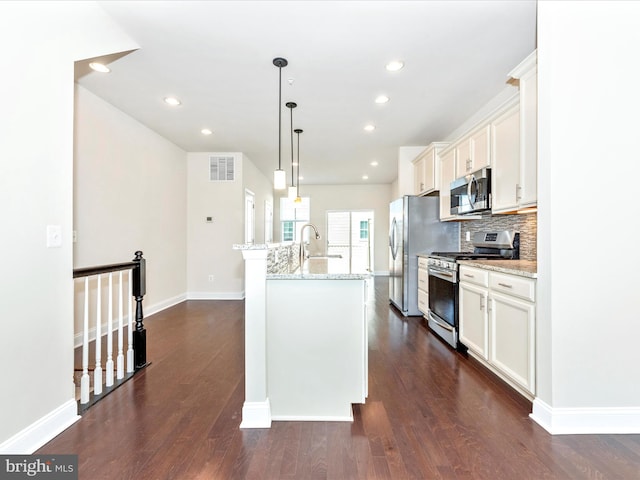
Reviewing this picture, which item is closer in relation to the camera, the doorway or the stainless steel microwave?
the stainless steel microwave

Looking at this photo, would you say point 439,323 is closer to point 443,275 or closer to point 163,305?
point 443,275

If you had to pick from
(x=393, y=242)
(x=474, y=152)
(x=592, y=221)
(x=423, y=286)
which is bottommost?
(x=423, y=286)

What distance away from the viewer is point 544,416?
1.85 metres

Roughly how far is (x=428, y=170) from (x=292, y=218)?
5.36 meters

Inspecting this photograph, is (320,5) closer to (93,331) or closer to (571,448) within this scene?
(571,448)

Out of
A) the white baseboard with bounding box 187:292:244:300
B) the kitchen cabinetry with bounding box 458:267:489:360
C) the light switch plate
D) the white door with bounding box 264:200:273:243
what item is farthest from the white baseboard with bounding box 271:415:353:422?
the white door with bounding box 264:200:273:243

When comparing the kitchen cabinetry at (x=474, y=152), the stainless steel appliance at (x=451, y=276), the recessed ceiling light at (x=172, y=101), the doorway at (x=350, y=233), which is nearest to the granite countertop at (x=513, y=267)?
the stainless steel appliance at (x=451, y=276)

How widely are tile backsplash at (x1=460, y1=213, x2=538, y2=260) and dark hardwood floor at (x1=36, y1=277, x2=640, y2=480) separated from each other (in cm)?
122

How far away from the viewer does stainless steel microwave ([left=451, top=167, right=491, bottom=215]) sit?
9.86ft

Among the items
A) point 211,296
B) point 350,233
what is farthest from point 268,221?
point 211,296

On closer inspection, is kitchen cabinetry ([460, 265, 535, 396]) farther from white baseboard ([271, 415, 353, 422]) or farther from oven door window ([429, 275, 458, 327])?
white baseboard ([271, 415, 353, 422])

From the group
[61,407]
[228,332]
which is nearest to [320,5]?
[61,407]

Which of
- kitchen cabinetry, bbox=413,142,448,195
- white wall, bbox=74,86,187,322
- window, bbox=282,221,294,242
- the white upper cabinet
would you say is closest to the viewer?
the white upper cabinet

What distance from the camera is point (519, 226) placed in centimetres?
306
